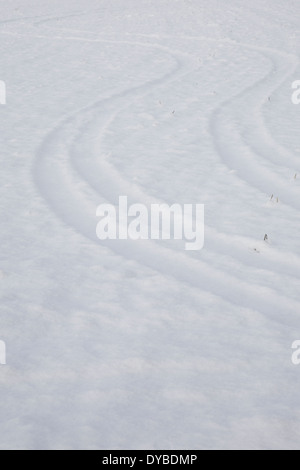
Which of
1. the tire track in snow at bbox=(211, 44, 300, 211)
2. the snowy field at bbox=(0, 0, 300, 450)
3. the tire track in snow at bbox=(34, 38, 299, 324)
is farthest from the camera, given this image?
the tire track in snow at bbox=(211, 44, 300, 211)

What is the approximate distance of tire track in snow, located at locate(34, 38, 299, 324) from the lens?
9.41 feet

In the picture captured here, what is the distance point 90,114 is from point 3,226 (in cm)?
293

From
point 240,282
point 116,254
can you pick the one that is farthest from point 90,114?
point 240,282

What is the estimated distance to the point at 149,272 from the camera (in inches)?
121

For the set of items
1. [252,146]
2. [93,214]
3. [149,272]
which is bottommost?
[149,272]

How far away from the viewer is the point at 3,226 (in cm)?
359

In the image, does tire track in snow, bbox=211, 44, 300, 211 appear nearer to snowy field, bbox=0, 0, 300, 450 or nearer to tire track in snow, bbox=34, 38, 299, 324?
snowy field, bbox=0, 0, 300, 450

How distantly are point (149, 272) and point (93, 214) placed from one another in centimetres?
91

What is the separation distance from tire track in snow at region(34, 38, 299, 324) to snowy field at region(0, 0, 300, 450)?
0.01 meters

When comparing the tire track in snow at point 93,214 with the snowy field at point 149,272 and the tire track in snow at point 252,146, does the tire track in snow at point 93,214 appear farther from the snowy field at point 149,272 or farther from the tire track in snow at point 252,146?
the tire track in snow at point 252,146

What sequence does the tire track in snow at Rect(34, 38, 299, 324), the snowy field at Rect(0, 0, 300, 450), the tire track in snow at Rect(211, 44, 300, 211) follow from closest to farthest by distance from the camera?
the snowy field at Rect(0, 0, 300, 450)
the tire track in snow at Rect(34, 38, 299, 324)
the tire track in snow at Rect(211, 44, 300, 211)

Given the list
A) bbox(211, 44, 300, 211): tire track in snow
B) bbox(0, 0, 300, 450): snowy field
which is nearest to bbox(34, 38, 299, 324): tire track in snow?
bbox(0, 0, 300, 450): snowy field

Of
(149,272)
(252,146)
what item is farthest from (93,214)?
(252,146)

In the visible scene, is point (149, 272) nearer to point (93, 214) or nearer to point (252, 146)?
point (93, 214)
